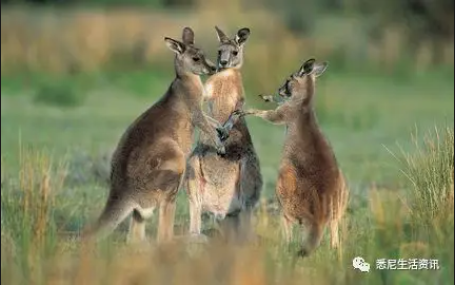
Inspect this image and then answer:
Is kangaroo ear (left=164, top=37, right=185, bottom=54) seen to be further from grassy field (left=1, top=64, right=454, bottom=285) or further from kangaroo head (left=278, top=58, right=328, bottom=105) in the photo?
grassy field (left=1, top=64, right=454, bottom=285)

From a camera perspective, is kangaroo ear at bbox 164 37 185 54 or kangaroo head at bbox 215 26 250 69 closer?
kangaroo ear at bbox 164 37 185 54

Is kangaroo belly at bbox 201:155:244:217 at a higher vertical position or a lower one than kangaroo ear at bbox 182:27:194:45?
lower

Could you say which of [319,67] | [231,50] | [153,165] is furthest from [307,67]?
[153,165]

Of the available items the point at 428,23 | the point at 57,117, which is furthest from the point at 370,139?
the point at 428,23

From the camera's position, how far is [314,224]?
7.62m

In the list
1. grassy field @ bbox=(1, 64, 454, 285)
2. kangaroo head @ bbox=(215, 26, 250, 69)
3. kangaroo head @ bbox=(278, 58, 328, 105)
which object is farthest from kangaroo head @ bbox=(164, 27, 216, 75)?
grassy field @ bbox=(1, 64, 454, 285)

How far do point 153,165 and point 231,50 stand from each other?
0.86m

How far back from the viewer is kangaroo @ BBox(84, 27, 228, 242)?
7695 millimetres

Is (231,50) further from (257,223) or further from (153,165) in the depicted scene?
(257,223)

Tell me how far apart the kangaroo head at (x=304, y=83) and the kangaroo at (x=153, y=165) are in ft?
1.49

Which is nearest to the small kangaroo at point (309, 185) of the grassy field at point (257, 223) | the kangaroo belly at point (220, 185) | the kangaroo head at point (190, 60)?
the grassy field at point (257, 223)

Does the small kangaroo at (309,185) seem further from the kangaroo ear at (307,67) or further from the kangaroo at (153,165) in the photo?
the kangaroo at (153,165)

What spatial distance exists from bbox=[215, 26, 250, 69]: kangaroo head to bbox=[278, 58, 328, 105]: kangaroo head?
292 mm

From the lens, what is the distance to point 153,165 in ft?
25.5
